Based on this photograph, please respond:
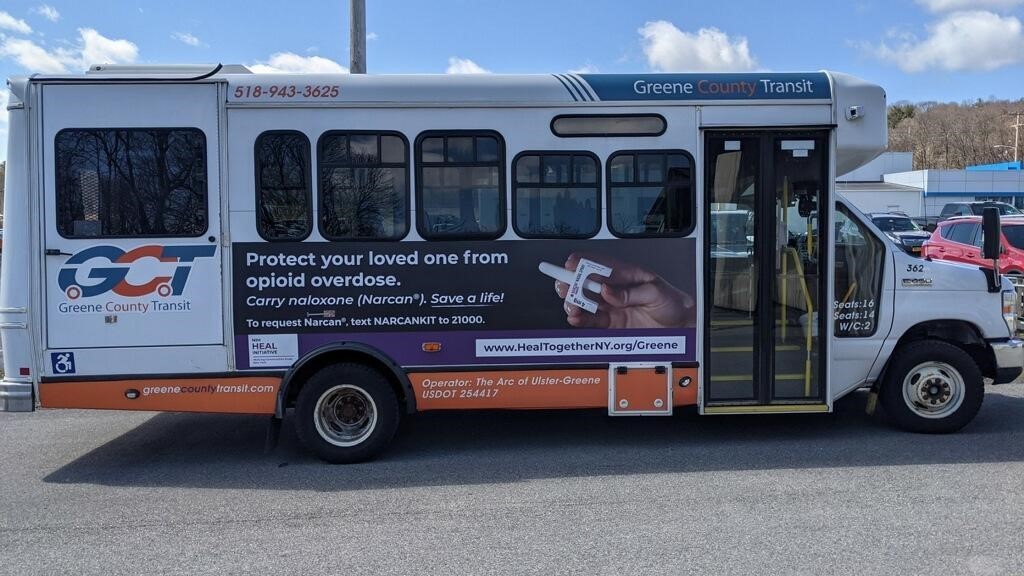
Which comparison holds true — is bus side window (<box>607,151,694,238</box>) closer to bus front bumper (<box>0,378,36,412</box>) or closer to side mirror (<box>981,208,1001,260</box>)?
side mirror (<box>981,208,1001,260</box>)

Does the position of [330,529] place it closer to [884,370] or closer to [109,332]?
[109,332]

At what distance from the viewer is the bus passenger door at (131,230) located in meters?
5.89

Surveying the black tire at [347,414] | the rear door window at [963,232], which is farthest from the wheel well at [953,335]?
the rear door window at [963,232]

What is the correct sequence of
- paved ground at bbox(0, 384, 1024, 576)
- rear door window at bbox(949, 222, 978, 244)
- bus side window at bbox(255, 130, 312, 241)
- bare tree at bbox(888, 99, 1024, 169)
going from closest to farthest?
paved ground at bbox(0, 384, 1024, 576), bus side window at bbox(255, 130, 312, 241), rear door window at bbox(949, 222, 978, 244), bare tree at bbox(888, 99, 1024, 169)

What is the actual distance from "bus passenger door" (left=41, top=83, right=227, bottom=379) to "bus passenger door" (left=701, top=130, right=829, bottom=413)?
3811mm

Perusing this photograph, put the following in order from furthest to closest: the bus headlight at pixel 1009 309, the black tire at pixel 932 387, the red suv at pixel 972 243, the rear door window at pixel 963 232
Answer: the rear door window at pixel 963 232 < the red suv at pixel 972 243 < the bus headlight at pixel 1009 309 < the black tire at pixel 932 387

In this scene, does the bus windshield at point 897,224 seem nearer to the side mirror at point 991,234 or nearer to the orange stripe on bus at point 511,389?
the side mirror at point 991,234

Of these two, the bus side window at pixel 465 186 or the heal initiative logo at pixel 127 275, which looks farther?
the bus side window at pixel 465 186

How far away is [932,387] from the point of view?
6.56 meters

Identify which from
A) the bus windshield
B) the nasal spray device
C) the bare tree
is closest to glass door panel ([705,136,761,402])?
the nasal spray device

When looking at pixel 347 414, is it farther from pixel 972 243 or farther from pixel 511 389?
pixel 972 243

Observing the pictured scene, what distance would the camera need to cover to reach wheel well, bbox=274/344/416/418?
6062 mm

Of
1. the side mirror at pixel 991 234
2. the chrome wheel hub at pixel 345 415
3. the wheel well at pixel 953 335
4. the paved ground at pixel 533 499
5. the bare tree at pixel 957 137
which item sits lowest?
the paved ground at pixel 533 499

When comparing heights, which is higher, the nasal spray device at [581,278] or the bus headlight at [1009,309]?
the nasal spray device at [581,278]
